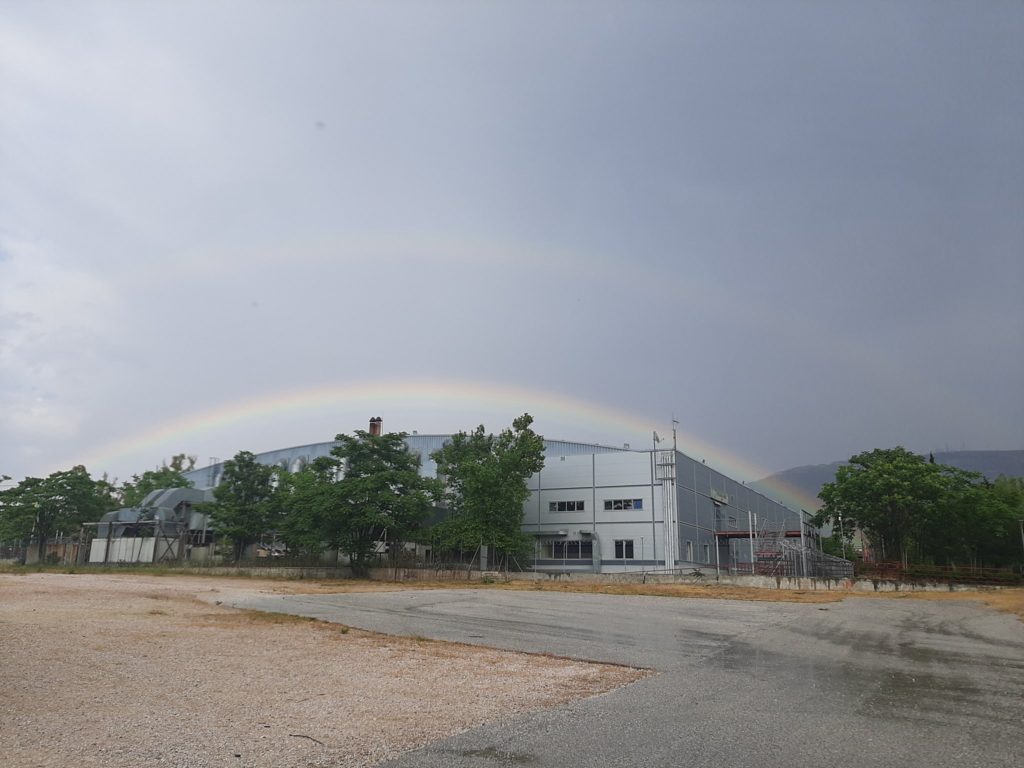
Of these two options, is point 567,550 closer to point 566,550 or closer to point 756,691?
point 566,550

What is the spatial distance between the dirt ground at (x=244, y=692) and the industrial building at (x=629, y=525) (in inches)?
1427

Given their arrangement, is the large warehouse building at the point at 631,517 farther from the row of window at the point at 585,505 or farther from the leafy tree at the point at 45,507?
the leafy tree at the point at 45,507

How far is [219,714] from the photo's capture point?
6996 mm

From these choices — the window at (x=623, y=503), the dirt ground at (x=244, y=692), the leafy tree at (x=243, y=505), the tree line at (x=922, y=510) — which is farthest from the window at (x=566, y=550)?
the dirt ground at (x=244, y=692)

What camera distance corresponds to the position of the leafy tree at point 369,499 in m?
45.3

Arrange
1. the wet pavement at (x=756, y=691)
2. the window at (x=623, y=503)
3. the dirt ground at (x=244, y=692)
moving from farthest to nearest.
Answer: the window at (x=623, y=503), the wet pavement at (x=756, y=691), the dirt ground at (x=244, y=692)

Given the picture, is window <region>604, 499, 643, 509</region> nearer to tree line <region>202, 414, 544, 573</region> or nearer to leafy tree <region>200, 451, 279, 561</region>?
tree line <region>202, 414, 544, 573</region>

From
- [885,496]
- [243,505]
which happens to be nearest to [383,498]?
[243,505]

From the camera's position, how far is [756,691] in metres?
8.90

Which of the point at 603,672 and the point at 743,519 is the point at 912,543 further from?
the point at 603,672

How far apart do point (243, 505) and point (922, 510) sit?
50.7 m

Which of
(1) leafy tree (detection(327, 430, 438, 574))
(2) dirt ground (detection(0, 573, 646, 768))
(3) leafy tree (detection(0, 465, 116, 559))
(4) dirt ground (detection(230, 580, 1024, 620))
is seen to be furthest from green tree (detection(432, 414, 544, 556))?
(3) leafy tree (detection(0, 465, 116, 559))

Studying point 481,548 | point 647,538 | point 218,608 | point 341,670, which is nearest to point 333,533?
Answer: point 481,548

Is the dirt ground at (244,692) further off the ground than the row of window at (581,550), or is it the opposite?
the row of window at (581,550)
